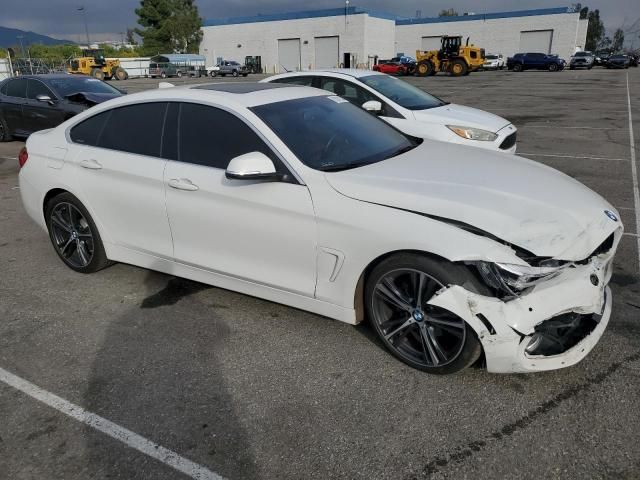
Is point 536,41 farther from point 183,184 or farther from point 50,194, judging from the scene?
point 183,184

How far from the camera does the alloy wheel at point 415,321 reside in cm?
288

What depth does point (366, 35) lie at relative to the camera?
2309 inches

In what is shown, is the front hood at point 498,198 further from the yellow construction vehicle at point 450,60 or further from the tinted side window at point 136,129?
the yellow construction vehicle at point 450,60

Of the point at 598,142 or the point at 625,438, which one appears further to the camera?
the point at 598,142

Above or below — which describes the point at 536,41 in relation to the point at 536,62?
above

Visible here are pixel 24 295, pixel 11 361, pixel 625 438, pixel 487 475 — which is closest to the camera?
pixel 487 475

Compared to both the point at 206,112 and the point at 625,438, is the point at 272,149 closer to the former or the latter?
the point at 206,112

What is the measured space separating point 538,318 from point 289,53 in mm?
65992

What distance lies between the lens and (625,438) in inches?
98.0

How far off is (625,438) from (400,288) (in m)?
1.32

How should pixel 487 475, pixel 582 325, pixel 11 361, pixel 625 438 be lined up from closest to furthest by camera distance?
pixel 487 475
pixel 625 438
pixel 582 325
pixel 11 361

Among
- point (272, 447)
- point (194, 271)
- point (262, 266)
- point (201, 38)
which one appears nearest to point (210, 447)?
point (272, 447)

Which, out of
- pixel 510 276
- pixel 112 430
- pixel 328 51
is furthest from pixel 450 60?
pixel 112 430

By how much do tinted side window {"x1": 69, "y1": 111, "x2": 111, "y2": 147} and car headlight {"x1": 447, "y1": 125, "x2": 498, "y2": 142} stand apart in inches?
173
